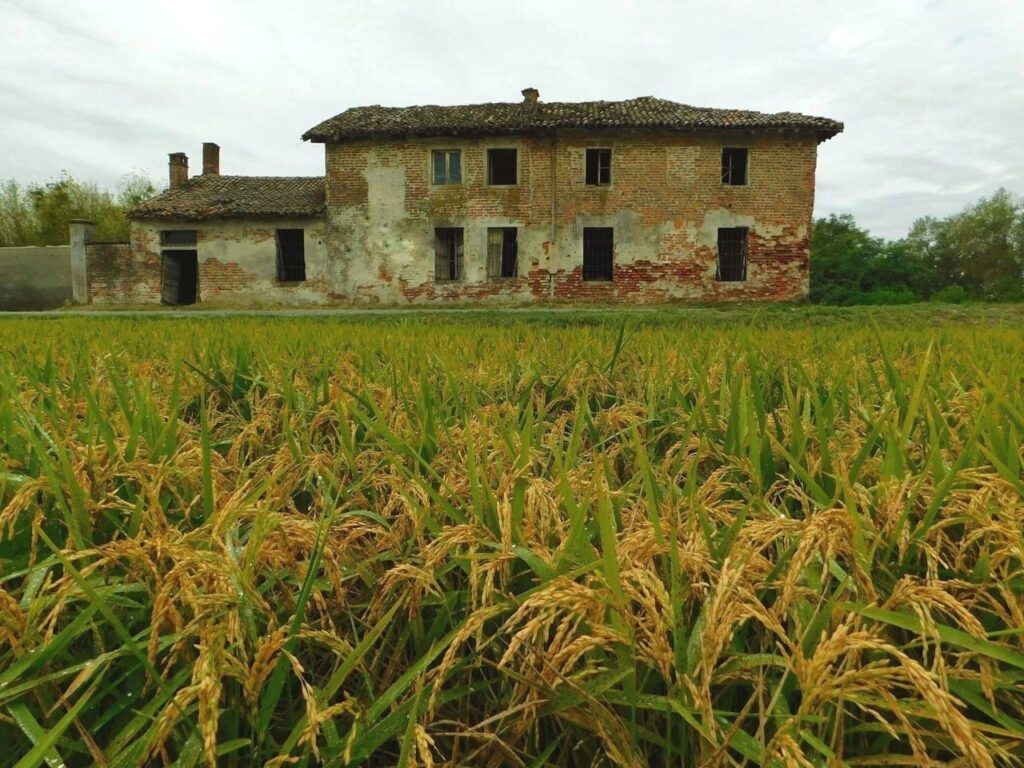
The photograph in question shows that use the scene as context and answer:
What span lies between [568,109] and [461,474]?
69.4ft

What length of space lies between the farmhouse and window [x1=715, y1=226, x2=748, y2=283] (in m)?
0.05

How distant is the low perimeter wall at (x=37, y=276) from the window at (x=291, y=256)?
1065 centimetres

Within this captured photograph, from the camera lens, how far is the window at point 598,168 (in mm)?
19281

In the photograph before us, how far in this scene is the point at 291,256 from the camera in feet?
68.2

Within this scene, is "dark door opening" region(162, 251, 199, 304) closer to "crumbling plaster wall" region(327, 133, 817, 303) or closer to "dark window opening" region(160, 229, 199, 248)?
"dark window opening" region(160, 229, 199, 248)

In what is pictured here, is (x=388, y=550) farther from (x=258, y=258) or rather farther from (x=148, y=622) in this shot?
(x=258, y=258)

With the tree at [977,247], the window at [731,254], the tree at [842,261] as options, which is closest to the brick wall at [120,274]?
the window at [731,254]

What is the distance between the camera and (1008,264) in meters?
43.2

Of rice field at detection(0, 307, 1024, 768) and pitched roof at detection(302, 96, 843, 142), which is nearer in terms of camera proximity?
rice field at detection(0, 307, 1024, 768)

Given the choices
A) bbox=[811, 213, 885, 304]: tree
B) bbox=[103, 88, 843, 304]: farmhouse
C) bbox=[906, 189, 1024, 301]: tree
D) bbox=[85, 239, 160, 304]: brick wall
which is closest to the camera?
bbox=[103, 88, 843, 304]: farmhouse

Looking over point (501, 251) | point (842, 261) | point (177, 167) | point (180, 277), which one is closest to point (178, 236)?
point (180, 277)

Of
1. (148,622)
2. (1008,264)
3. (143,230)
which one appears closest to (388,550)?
(148,622)

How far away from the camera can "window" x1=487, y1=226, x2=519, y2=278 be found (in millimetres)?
19875

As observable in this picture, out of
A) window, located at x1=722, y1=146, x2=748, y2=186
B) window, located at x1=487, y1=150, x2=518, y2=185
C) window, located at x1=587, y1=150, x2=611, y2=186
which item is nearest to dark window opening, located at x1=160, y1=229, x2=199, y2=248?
window, located at x1=487, y1=150, x2=518, y2=185
